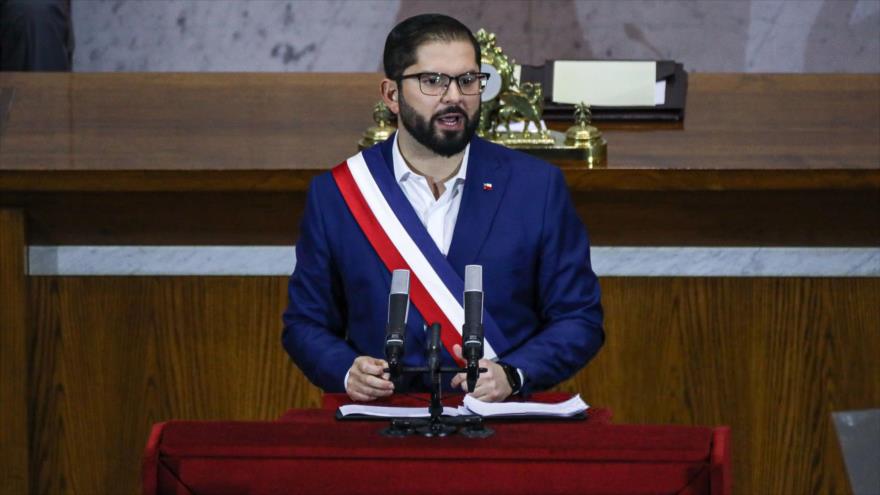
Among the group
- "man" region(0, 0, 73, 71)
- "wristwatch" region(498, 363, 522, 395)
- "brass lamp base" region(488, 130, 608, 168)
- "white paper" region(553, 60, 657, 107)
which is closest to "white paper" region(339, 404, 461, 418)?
"wristwatch" region(498, 363, 522, 395)

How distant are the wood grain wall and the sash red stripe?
925 millimetres

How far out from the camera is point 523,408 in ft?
6.98

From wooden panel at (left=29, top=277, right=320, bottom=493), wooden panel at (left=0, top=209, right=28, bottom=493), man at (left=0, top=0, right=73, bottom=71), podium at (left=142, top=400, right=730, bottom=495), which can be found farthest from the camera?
man at (left=0, top=0, right=73, bottom=71)

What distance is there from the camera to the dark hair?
2.53 m

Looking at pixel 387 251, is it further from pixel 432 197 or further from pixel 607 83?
pixel 607 83

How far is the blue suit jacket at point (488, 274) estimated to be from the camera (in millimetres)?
2539

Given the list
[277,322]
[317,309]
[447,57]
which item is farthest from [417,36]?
[277,322]

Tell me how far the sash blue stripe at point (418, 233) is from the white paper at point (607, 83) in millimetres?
1170

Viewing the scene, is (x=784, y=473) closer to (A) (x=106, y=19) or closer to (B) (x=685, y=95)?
(B) (x=685, y=95)

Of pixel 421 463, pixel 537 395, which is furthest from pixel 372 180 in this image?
pixel 421 463

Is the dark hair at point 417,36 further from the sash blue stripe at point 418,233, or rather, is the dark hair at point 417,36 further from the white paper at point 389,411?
the white paper at point 389,411

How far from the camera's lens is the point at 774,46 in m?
4.89

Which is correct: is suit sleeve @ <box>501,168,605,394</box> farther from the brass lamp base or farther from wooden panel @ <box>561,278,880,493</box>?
→ wooden panel @ <box>561,278,880,493</box>

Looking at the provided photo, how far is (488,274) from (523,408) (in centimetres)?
46
